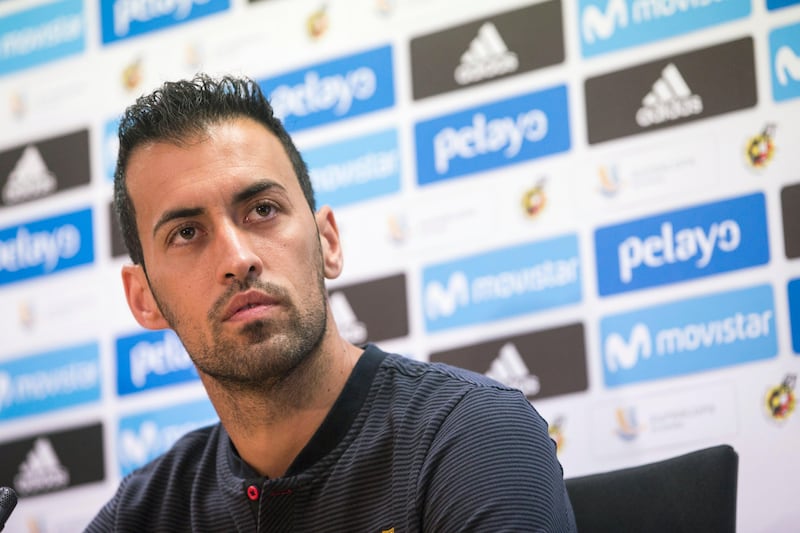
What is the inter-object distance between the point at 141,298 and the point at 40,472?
153 cm

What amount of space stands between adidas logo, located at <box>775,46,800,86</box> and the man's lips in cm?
142

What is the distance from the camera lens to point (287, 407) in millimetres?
1918

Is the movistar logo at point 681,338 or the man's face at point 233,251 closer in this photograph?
the man's face at point 233,251

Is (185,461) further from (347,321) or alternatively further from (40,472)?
(40,472)

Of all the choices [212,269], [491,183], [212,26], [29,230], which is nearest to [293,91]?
[212,26]

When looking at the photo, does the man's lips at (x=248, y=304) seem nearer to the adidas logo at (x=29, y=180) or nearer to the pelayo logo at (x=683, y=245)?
the pelayo logo at (x=683, y=245)

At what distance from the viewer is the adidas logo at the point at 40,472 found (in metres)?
3.41

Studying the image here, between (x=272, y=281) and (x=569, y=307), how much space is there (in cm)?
109

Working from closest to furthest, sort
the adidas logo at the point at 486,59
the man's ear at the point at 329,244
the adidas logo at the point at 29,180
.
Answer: the man's ear at the point at 329,244
the adidas logo at the point at 486,59
the adidas logo at the point at 29,180

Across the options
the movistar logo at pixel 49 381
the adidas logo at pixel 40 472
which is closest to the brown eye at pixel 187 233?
the movistar logo at pixel 49 381

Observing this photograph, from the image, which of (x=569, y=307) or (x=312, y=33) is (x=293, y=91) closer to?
(x=312, y=33)

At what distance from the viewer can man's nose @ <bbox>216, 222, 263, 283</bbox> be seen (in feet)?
5.98

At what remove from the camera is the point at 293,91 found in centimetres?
317

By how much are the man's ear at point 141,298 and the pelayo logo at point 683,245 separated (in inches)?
44.6
